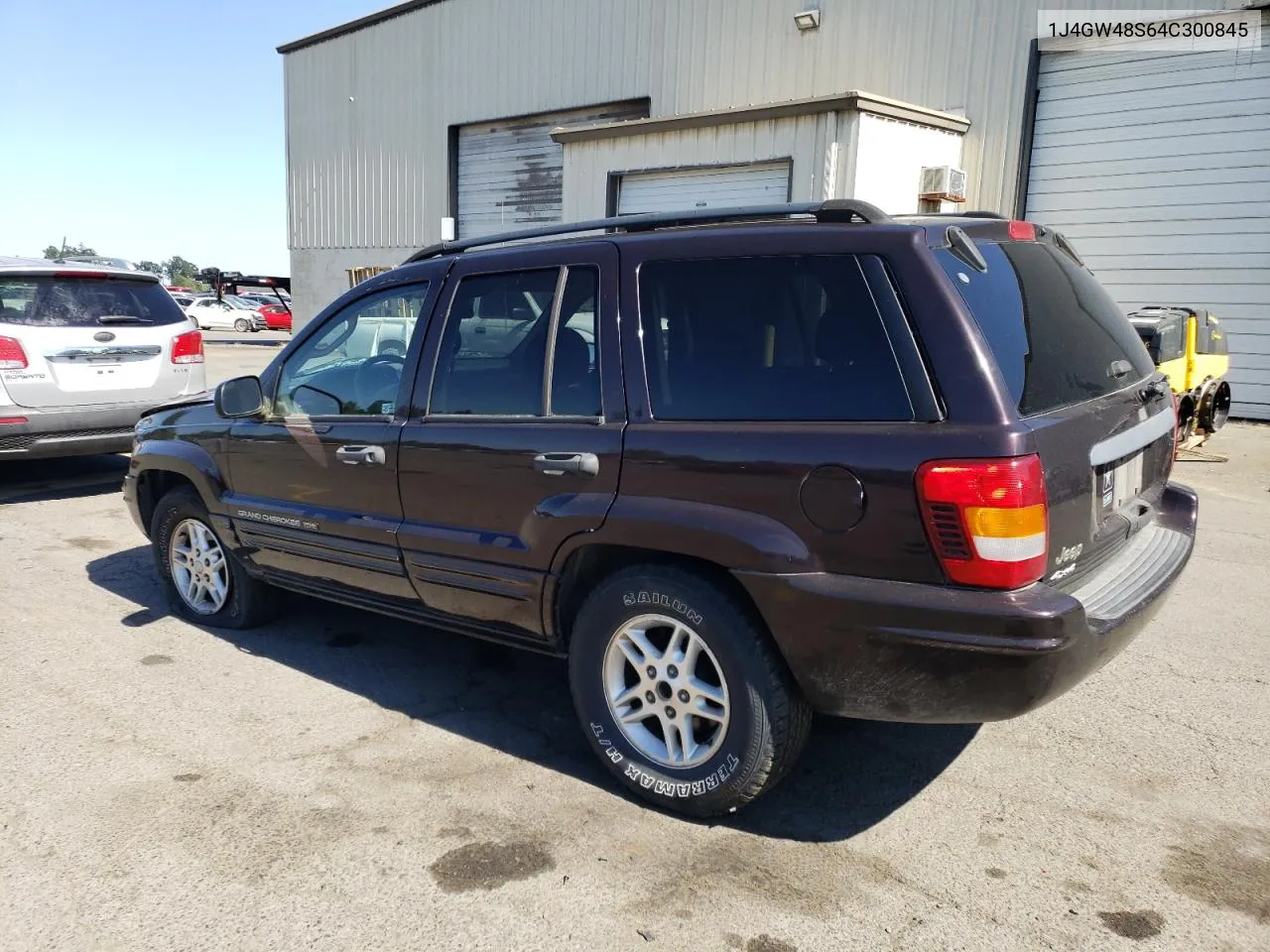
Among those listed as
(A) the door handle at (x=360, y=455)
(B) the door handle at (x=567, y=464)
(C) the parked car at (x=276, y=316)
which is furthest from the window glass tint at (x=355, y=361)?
(C) the parked car at (x=276, y=316)

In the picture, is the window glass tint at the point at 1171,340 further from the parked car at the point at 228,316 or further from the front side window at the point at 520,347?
the parked car at the point at 228,316

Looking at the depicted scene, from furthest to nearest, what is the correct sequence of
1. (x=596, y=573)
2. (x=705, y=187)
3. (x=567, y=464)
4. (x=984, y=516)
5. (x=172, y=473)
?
(x=705, y=187) → (x=172, y=473) → (x=596, y=573) → (x=567, y=464) → (x=984, y=516)

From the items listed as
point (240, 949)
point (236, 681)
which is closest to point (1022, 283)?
point (240, 949)

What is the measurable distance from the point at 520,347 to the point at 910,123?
1067 centimetres

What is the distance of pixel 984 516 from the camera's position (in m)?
2.54

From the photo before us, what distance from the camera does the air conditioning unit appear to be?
41.4 ft

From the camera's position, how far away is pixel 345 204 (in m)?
24.3

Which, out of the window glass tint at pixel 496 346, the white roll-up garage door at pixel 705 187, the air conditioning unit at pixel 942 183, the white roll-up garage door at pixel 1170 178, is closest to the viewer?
the window glass tint at pixel 496 346

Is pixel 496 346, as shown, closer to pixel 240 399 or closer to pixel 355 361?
pixel 355 361

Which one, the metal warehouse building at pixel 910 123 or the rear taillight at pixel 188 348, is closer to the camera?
the rear taillight at pixel 188 348

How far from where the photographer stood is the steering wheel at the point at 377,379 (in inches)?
154

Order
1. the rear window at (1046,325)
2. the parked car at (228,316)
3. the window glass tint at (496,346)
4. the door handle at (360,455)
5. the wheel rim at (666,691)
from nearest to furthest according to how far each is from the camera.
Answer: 1. the rear window at (1046,325)
2. the wheel rim at (666,691)
3. the window glass tint at (496,346)
4. the door handle at (360,455)
5. the parked car at (228,316)

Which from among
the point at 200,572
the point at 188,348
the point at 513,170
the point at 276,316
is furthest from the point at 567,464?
the point at 276,316

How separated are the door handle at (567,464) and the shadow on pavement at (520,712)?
105 centimetres
